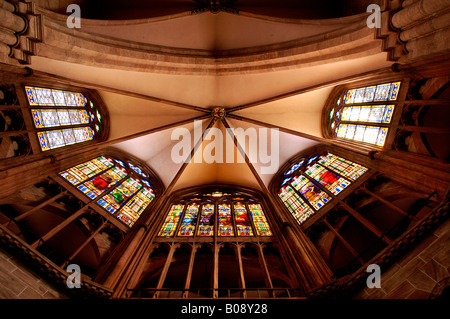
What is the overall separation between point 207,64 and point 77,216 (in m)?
6.37

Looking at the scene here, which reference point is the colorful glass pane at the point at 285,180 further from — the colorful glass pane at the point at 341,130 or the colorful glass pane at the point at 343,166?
the colorful glass pane at the point at 341,130

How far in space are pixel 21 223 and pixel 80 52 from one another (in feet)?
19.2

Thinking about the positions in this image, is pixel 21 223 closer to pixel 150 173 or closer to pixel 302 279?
pixel 150 173

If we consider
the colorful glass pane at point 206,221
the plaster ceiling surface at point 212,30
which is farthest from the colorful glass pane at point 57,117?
the colorful glass pane at point 206,221

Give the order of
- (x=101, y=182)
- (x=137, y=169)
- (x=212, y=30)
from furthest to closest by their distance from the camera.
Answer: (x=137, y=169) < (x=212, y=30) < (x=101, y=182)

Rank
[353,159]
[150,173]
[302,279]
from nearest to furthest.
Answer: [302,279] → [353,159] → [150,173]

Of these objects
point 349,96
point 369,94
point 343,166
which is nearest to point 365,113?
point 369,94

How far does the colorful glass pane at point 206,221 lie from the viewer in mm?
9038

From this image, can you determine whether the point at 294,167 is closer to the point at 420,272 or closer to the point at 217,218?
the point at 217,218

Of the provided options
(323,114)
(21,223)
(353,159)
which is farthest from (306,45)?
(21,223)

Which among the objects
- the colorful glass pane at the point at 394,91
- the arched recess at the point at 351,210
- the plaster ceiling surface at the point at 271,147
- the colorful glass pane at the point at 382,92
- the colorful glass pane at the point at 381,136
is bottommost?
the arched recess at the point at 351,210

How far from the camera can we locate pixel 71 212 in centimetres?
796

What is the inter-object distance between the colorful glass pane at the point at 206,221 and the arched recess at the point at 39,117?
5192 millimetres

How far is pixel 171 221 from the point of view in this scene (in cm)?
998
